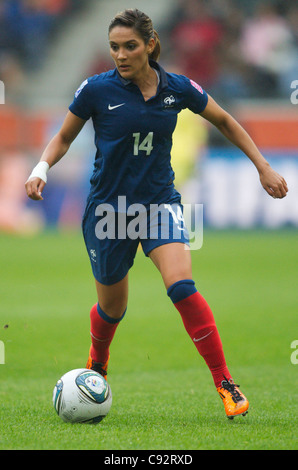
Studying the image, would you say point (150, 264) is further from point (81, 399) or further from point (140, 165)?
point (81, 399)

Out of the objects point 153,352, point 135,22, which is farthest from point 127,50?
point 153,352

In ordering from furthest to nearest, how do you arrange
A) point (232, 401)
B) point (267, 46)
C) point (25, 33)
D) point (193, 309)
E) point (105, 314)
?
point (25, 33)
point (267, 46)
point (105, 314)
point (193, 309)
point (232, 401)

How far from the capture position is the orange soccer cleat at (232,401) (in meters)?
4.38

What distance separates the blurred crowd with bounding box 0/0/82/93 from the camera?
20.8 metres

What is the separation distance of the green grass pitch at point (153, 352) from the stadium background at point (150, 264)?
0.07ft

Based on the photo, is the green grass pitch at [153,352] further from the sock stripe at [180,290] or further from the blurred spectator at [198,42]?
the blurred spectator at [198,42]

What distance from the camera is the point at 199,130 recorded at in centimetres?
1650

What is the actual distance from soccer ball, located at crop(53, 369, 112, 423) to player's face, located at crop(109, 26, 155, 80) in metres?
1.74

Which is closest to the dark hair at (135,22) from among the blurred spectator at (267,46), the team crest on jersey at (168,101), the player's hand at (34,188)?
the team crest on jersey at (168,101)

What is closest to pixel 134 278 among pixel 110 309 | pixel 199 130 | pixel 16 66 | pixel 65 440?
pixel 199 130

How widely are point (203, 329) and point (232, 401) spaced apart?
16.8 inches

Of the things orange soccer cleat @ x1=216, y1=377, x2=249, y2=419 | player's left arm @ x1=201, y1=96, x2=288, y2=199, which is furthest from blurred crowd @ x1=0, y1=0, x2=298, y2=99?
orange soccer cleat @ x1=216, y1=377, x2=249, y2=419

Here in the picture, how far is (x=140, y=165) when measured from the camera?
4699 millimetres
